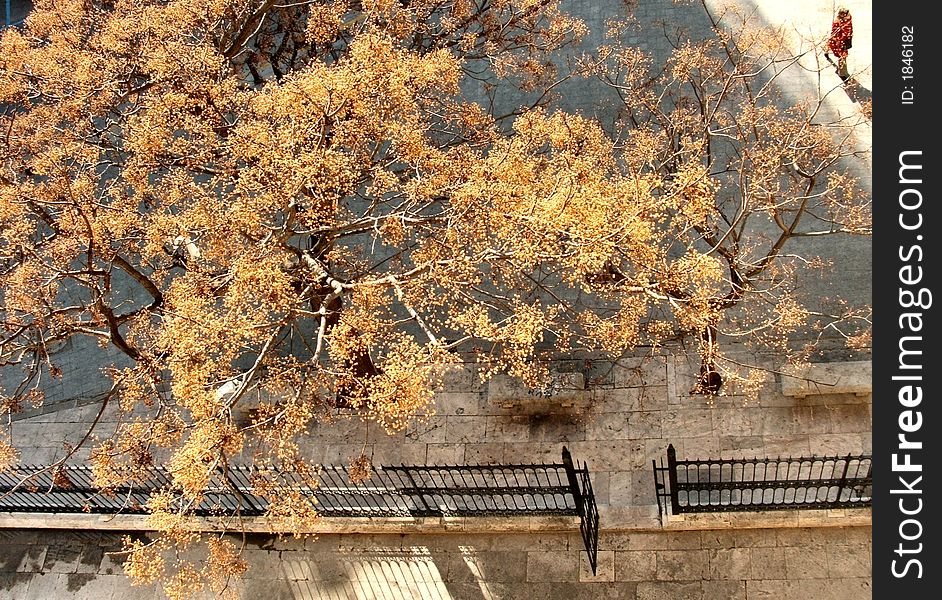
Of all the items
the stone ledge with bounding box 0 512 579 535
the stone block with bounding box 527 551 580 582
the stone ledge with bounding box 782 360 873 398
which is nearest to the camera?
the stone block with bounding box 527 551 580 582

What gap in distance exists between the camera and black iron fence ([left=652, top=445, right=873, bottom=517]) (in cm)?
1598

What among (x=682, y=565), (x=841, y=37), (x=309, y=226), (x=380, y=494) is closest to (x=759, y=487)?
(x=682, y=565)

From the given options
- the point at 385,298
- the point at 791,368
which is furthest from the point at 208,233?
the point at 791,368

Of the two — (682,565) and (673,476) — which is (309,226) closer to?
(673,476)

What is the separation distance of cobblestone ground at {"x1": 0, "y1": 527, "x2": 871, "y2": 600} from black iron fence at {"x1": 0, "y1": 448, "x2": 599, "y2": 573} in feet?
2.49

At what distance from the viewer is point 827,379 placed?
728 inches

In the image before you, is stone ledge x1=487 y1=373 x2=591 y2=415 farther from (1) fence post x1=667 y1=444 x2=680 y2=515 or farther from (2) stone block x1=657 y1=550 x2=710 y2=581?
(2) stone block x1=657 y1=550 x2=710 y2=581

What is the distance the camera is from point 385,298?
15523 millimetres

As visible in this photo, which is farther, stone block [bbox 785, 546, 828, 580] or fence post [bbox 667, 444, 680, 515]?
stone block [bbox 785, 546, 828, 580]

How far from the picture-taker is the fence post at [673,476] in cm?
1519

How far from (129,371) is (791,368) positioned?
1434cm

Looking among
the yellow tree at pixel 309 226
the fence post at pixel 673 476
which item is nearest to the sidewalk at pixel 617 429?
the fence post at pixel 673 476

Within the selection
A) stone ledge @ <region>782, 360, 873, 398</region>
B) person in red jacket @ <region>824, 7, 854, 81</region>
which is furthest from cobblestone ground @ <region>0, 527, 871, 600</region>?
person in red jacket @ <region>824, 7, 854, 81</region>

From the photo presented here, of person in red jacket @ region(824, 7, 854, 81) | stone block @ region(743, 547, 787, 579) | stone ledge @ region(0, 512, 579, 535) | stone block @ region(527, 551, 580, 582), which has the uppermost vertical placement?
person in red jacket @ region(824, 7, 854, 81)
